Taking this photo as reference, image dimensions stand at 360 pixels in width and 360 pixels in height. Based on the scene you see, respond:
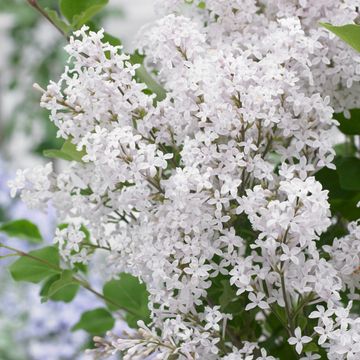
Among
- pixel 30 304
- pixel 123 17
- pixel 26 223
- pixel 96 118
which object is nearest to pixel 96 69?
pixel 96 118

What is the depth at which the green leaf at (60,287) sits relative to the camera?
50 centimetres

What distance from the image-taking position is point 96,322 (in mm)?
649

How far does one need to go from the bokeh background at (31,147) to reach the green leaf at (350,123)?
0.14 meters

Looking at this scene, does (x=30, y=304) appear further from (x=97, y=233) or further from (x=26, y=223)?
(x=97, y=233)

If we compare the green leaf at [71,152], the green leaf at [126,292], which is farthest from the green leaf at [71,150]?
the green leaf at [126,292]

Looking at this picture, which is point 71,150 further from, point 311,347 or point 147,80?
point 311,347

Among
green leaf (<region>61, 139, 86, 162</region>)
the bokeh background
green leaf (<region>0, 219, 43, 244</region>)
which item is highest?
the bokeh background

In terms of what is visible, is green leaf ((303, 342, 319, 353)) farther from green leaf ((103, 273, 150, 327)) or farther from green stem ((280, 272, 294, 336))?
green leaf ((103, 273, 150, 327))

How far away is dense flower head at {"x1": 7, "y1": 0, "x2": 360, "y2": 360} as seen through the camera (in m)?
0.42

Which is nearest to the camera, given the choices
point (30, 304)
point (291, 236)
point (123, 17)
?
point (291, 236)

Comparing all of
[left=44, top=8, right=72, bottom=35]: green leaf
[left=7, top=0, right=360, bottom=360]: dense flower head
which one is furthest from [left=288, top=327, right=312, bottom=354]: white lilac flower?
[left=44, top=8, right=72, bottom=35]: green leaf

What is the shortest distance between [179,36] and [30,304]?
0.84 m

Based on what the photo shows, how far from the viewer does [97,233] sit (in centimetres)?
51

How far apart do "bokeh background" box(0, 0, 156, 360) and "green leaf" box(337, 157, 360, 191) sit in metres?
0.16
